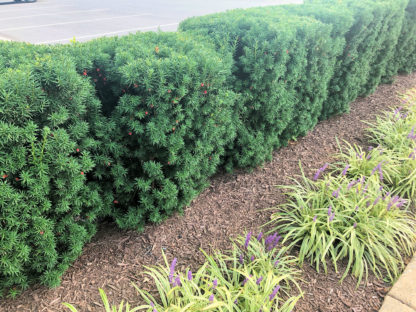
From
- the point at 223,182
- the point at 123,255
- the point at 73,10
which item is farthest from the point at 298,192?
the point at 73,10

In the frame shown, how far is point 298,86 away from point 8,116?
9.95ft

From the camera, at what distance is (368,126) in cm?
486

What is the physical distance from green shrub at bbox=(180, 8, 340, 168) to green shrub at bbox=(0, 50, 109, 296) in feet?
5.08

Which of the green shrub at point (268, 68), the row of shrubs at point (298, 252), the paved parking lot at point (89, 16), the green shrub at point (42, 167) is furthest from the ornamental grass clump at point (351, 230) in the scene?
the paved parking lot at point (89, 16)

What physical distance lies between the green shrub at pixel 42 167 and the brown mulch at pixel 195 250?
201 mm

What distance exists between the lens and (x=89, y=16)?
48.0 feet

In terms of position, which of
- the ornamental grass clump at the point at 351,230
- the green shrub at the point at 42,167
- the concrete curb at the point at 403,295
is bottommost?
the concrete curb at the point at 403,295

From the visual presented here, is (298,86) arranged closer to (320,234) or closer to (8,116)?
(320,234)

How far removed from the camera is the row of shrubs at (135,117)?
6.23 feet

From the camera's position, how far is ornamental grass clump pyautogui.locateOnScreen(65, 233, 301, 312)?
2.07 meters

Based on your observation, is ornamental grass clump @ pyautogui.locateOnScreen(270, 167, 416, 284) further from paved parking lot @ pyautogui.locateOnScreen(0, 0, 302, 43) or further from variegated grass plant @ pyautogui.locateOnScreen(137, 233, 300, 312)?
paved parking lot @ pyautogui.locateOnScreen(0, 0, 302, 43)

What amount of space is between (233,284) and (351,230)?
115 cm

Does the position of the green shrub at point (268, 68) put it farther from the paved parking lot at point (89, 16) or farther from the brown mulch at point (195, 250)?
the paved parking lot at point (89, 16)

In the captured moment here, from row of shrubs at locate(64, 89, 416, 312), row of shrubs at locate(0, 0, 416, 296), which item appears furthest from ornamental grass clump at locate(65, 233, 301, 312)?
row of shrubs at locate(0, 0, 416, 296)
